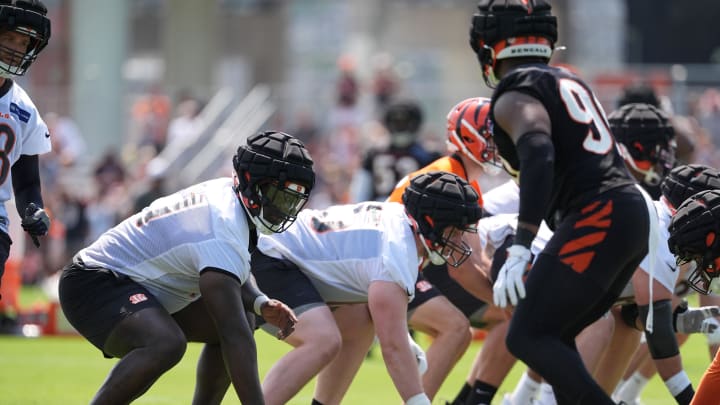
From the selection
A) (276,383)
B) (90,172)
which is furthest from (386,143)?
(90,172)

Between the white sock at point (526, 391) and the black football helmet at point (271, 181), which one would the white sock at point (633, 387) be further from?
the black football helmet at point (271, 181)

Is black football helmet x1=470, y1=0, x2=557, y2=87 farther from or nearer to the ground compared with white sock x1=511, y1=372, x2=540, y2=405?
farther from the ground

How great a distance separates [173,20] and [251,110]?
20.4 ft

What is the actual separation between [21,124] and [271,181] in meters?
1.44

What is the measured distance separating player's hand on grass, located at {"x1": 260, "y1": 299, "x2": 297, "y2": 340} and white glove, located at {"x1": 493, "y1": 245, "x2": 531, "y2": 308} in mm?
1034

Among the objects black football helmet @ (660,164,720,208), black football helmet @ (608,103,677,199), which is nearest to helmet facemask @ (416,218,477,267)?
black football helmet @ (660,164,720,208)

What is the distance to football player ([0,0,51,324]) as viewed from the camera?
6113mm

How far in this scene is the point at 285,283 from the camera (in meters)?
6.50

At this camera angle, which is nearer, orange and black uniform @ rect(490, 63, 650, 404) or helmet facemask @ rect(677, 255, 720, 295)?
orange and black uniform @ rect(490, 63, 650, 404)

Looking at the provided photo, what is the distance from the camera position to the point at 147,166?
741 inches

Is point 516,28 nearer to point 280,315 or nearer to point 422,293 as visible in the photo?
point 280,315

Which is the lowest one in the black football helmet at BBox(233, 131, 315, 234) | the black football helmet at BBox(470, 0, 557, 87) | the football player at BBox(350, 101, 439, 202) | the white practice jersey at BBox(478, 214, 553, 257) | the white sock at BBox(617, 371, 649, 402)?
the white sock at BBox(617, 371, 649, 402)

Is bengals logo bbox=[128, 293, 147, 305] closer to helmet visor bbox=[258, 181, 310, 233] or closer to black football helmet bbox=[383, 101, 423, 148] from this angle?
helmet visor bbox=[258, 181, 310, 233]

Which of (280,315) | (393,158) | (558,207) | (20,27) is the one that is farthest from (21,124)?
(393,158)
